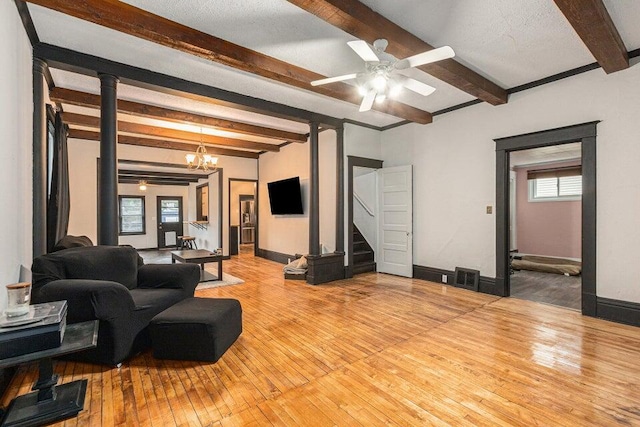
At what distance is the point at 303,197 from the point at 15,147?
506 cm

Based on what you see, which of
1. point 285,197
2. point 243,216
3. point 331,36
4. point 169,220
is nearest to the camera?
point 331,36

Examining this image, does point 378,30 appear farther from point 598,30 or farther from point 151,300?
point 151,300

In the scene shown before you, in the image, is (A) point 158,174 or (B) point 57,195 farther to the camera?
(A) point 158,174

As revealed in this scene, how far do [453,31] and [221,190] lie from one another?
22.0 ft

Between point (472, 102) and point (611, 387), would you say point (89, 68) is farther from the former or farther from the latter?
point (611, 387)

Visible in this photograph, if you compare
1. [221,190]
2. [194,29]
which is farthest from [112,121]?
[221,190]

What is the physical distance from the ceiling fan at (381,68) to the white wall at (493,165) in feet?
6.18

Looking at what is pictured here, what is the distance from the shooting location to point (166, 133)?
6379 millimetres

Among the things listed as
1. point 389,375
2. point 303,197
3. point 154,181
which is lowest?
point 389,375

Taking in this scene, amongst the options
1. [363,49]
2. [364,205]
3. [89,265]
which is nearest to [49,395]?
[89,265]

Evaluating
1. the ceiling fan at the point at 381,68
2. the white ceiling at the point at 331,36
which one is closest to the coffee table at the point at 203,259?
the white ceiling at the point at 331,36

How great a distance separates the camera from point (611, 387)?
2.18 m

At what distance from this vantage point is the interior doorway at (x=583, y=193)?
144 inches

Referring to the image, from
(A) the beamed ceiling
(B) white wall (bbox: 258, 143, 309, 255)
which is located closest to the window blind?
(A) the beamed ceiling
